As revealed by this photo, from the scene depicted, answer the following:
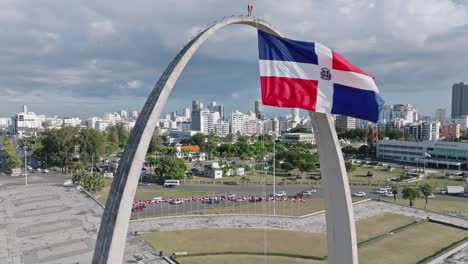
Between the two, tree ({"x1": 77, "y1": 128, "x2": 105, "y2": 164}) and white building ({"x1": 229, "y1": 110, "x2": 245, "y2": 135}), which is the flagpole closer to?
tree ({"x1": 77, "y1": 128, "x2": 105, "y2": 164})

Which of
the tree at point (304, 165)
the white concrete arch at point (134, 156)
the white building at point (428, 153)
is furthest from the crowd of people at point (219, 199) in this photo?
the white building at point (428, 153)

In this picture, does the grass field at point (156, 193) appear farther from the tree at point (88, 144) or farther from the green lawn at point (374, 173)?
the green lawn at point (374, 173)

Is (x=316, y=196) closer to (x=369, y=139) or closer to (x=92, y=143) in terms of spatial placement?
(x=92, y=143)

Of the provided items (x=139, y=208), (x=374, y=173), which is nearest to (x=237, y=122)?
(x=374, y=173)

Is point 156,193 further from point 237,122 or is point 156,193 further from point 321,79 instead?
point 237,122

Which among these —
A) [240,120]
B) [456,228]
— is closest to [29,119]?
[240,120]
